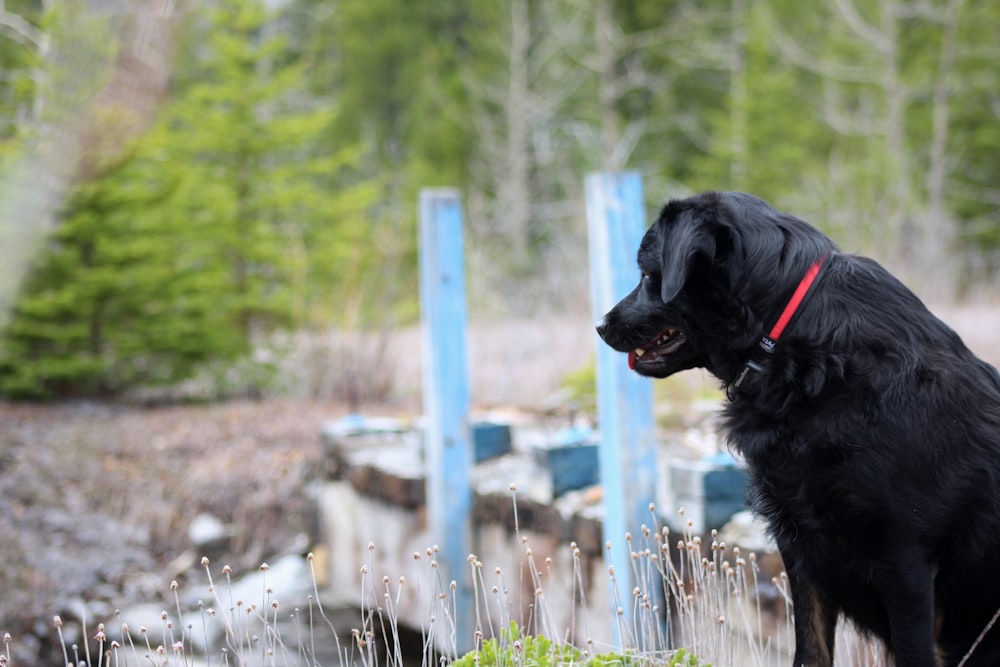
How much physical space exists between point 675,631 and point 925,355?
2.34 m

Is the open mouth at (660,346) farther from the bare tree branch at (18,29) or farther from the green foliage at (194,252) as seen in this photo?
the green foliage at (194,252)

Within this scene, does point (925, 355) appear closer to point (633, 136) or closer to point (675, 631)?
point (675, 631)

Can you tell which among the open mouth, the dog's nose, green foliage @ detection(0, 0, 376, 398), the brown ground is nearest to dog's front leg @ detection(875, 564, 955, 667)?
the open mouth

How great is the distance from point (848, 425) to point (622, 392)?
186cm

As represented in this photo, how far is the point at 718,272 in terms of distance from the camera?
7.71ft

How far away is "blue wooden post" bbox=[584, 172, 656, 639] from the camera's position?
12.8 ft

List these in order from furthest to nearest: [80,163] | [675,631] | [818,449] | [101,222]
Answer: [101,222]
[675,631]
[80,163]
[818,449]

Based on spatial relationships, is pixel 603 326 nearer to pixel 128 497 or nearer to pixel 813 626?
pixel 813 626

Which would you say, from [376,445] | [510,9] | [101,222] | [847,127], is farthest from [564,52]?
[376,445]

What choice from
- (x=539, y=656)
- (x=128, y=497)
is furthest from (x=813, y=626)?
(x=128, y=497)

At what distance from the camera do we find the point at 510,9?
20.4 metres

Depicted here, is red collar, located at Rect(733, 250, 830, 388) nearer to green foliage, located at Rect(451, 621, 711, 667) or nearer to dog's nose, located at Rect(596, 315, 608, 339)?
dog's nose, located at Rect(596, 315, 608, 339)

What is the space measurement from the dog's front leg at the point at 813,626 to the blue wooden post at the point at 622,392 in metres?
1.57

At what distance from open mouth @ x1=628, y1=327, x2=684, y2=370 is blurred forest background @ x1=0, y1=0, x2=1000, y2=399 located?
154cm
